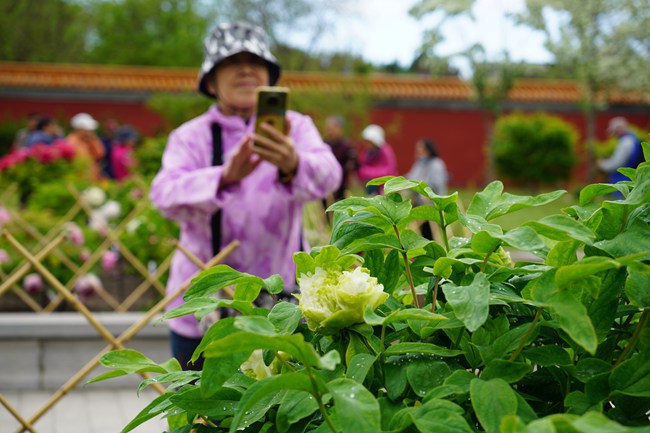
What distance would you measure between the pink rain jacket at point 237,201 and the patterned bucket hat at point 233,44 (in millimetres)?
175

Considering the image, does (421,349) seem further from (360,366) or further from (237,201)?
(237,201)

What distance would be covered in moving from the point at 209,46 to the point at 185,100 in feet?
53.6

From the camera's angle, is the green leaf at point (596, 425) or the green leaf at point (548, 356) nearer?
the green leaf at point (596, 425)

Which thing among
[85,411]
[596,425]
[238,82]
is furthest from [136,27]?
[596,425]

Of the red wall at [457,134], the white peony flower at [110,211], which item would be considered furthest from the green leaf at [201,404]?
the red wall at [457,134]

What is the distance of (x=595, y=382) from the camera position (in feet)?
3.61

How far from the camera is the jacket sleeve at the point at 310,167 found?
3.03m

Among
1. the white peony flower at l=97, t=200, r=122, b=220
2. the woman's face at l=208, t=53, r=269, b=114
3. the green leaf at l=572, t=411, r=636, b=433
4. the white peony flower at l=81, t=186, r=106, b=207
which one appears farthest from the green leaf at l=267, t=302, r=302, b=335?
the white peony flower at l=81, t=186, r=106, b=207

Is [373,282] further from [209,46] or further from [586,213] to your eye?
[209,46]

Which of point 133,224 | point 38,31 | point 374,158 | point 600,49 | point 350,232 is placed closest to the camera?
point 350,232

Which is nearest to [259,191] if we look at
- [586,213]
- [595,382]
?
[586,213]

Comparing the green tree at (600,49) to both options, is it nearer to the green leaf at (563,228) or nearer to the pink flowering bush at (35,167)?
the pink flowering bush at (35,167)

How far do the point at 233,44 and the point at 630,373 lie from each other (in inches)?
90.1

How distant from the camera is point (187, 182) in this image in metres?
2.98
